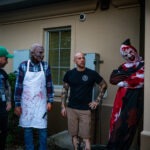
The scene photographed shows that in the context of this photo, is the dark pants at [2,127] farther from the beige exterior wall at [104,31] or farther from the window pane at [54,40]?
the window pane at [54,40]

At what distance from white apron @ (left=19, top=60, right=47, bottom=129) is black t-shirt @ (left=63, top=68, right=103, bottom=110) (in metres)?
0.47

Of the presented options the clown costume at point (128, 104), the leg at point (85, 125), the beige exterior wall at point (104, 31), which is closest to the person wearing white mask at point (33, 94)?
the leg at point (85, 125)

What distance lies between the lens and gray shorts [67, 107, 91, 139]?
5223mm

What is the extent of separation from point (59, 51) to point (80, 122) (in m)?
2.78

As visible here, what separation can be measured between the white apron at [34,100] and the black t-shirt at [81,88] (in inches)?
18.3

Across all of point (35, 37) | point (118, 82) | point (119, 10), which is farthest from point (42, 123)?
point (35, 37)

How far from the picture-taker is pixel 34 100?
16.9ft

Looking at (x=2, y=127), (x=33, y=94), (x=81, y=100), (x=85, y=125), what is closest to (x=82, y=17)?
(x=81, y=100)

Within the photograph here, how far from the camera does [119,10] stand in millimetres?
6449

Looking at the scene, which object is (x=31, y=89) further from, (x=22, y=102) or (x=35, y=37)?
(x=35, y=37)

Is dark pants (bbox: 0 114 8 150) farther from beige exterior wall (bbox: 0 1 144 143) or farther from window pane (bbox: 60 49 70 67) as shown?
window pane (bbox: 60 49 70 67)

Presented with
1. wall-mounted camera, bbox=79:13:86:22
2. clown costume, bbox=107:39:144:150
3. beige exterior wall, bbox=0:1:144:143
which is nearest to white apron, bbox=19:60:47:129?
clown costume, bbox=107:39:144:150

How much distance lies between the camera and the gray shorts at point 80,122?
522 cm

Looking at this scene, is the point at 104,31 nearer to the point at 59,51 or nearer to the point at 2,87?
the point at 59,51
